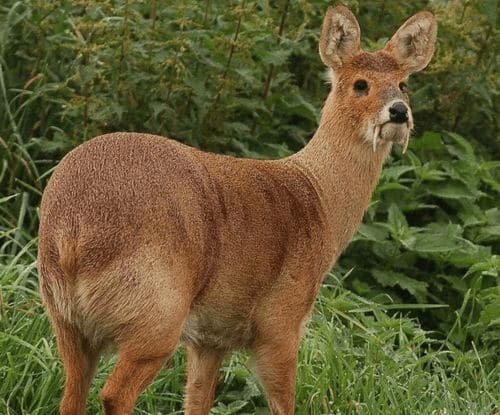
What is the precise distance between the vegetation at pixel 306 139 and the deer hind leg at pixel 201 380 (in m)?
0.29

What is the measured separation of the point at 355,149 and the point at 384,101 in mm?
278

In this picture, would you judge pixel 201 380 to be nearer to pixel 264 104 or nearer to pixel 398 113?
pixel 398 113

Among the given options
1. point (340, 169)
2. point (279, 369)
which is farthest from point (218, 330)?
point (340, 169)

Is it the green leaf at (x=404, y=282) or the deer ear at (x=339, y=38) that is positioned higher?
the deer ear at (x=339, y=38)

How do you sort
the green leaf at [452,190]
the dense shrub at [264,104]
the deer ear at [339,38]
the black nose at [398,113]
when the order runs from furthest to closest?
1. the green leaf at [452,190]
2. the dense shrub at [264,104]
3. the deer ear at [339,38]
4. the black nose at [398,113]

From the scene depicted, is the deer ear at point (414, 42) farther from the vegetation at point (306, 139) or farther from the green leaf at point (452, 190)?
the green leaf at point (452, 190)

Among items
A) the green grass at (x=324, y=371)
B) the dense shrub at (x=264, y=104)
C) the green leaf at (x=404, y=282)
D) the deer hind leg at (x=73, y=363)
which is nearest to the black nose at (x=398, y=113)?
the green grass at (x=324, y=371)

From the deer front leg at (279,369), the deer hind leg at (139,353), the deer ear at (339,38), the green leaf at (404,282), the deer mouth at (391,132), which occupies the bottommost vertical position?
the green leaf at (404,282)

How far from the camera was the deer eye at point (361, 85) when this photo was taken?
5.59 m

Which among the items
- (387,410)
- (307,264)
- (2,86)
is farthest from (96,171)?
(2,86)

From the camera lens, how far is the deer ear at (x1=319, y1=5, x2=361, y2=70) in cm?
574

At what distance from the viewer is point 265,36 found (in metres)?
7.38

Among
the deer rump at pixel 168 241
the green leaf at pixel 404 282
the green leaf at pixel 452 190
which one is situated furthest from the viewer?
the green leaf at pixel 452 190

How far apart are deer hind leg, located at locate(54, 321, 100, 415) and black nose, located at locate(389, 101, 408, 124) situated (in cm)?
150
